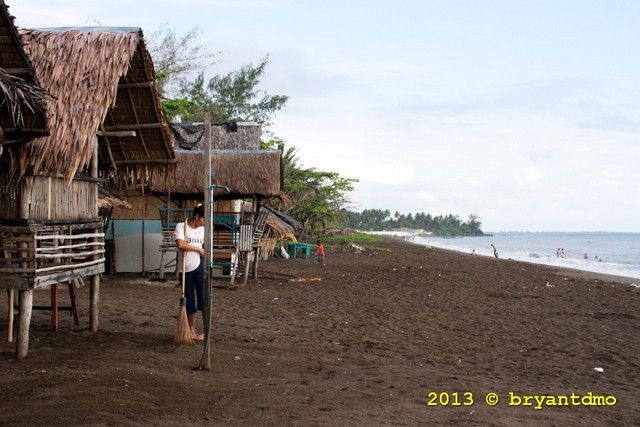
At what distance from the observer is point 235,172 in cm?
1595

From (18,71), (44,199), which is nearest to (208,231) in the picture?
(44,199)

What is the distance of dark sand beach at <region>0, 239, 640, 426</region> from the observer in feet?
18.1

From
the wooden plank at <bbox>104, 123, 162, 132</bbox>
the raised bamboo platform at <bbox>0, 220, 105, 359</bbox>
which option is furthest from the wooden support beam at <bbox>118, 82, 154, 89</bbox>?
the raised bamboo platform at <bbox>0, 220, 105, 359</bbox>

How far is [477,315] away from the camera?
12.4 m

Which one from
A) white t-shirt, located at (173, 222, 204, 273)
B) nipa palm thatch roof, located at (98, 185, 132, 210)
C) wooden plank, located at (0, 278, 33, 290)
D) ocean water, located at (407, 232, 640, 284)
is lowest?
ocean water, located at (407, 232, 640, 284)

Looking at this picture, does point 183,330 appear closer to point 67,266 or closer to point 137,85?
point 67,266

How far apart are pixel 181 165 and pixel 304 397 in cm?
1073

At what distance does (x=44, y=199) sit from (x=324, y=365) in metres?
3.63

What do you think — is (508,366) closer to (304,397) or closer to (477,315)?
(304,397)

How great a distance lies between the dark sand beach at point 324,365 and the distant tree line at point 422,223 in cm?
10039

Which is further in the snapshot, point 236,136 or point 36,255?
point 236,136

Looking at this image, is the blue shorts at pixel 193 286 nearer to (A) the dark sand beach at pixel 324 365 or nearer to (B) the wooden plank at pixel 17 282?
(A) the dark sand beach at pixel 324 365

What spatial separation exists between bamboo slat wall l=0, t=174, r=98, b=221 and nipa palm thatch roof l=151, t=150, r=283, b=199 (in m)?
7.12

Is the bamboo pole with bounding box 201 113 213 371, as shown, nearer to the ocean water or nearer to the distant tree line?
the ocean water
